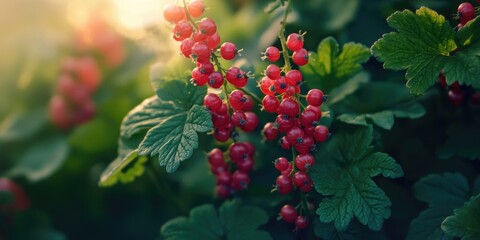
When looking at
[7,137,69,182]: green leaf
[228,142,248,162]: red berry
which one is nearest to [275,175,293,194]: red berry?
[228,142,248,162]: red berry

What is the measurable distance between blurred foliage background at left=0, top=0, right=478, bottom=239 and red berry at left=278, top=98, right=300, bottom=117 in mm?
230

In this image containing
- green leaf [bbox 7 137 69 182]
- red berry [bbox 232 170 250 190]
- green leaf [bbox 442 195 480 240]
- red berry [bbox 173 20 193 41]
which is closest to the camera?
green leaf [bbox 442 195 480 240]

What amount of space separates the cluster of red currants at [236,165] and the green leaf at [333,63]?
23cm

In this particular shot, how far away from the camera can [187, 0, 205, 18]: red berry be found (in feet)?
3.25

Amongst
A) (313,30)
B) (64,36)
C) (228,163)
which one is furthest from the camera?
(64,36)

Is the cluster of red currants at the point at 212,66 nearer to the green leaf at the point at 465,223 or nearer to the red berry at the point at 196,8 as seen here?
the red berry at the point at 196,8

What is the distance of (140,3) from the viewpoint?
1.84m

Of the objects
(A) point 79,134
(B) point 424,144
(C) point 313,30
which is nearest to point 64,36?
(A) point 79,134

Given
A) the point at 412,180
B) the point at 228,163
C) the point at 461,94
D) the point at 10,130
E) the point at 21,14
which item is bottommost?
the point at 412,180

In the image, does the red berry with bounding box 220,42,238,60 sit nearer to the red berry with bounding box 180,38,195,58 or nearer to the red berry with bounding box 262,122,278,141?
the red berry with bounding box 180,38,195,58

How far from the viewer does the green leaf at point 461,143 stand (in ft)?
3.52

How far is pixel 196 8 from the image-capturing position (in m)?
0.99

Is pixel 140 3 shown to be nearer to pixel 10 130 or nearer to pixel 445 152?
pixel 10 130

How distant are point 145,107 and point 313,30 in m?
0.72
